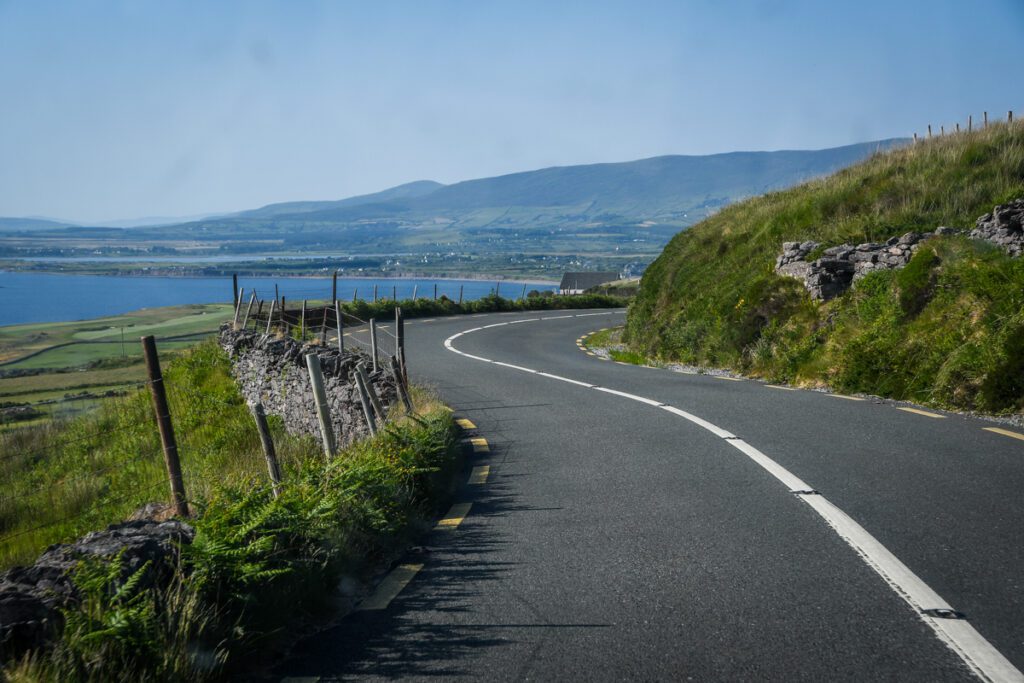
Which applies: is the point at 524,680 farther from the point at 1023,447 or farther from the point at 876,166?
the point at 876,166

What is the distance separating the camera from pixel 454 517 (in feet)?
22.9

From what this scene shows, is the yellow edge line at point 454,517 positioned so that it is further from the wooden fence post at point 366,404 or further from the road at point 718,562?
the wooden fence post at point 366,404

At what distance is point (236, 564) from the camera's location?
15.4 ft

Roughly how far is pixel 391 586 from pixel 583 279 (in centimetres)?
13692

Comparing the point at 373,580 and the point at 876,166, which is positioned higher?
the point at 876,166

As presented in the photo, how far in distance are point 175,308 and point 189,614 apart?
102 m

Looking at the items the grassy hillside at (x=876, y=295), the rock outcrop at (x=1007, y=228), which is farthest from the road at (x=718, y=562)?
the rock outcrop at (x=1007, y=228)

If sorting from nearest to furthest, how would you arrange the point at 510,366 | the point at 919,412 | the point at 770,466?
the point at 770,466 → the point at 919,412 → the point at 510,366

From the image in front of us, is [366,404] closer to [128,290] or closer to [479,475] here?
[479,475]

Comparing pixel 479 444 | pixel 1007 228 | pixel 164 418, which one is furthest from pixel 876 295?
pixel 164 418

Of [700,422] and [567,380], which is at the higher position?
[700,422]

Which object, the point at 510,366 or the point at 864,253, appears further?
the point at 510,366

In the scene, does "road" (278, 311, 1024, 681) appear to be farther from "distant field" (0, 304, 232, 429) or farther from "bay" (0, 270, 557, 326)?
"bay" (0, 270, 557, 326)

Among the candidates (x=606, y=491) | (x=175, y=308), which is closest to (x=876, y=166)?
(x=606, y=491)
